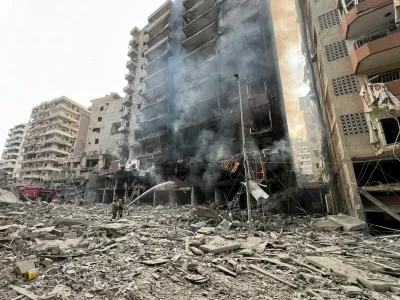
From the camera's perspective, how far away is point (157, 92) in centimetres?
3800

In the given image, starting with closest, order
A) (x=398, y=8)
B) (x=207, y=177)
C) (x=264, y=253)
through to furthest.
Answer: (x=264, y=253)
(x=398, y=8)
(x=207, y=177)

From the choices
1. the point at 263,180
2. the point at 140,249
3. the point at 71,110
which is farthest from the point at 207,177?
the point at 71,110

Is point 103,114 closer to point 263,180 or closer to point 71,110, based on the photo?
point 71,110

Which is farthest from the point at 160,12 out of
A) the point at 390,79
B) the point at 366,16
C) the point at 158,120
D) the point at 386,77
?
the point at 390,79

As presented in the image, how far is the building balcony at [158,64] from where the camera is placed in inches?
1478

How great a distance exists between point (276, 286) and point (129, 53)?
55837 millimetres

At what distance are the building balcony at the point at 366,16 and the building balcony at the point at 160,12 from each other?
37422mm

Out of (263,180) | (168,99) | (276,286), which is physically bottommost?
(276,286)

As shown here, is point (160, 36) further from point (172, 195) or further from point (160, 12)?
point (172, 195)

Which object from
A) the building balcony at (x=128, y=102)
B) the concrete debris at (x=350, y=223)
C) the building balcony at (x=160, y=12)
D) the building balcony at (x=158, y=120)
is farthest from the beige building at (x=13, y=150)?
the concrete debris at (x=350, y=223)

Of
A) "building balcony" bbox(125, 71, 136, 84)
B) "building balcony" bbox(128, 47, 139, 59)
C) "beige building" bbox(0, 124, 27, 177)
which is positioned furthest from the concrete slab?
"beige building" bbox(0, 124, 27, 177)

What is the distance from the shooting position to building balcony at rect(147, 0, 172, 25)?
134ft

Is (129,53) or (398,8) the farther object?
(129,53)

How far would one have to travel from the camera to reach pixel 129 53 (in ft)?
160
